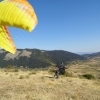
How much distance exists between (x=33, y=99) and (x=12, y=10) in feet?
41.8

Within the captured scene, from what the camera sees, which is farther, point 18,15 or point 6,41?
point 6,41

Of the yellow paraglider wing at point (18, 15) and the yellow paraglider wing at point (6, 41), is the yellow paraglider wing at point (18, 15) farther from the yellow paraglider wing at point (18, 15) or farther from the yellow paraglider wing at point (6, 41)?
the yellow paraglider wing at point (6, 41)

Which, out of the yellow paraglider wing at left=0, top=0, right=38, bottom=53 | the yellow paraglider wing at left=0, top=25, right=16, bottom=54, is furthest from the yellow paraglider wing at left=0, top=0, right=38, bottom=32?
the yellow paraglider wing at left=0, top=25, right=16, bottom=54

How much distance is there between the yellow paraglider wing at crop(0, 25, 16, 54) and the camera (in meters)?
2.83

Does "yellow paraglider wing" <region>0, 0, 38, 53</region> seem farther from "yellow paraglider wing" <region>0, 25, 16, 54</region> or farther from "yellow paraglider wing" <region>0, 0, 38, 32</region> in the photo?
"yellow paraglider wing" <region>0, 25, 16, 54</region>

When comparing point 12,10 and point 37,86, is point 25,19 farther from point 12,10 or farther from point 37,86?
point 37,86

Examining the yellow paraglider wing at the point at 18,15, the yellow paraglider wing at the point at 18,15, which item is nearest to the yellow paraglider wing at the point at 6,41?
the yellow paraglider wing at the point at 18,15

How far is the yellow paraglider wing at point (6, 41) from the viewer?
2830 mm

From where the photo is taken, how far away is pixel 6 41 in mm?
3004

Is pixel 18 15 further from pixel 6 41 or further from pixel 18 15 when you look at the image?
pixel 6 41

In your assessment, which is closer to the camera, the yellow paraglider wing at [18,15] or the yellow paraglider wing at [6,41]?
the yellow paraglider wing at [18,15]

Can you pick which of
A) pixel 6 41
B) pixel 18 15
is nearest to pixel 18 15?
pixel 18 15

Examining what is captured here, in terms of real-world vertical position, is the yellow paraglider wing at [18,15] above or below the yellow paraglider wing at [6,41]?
above

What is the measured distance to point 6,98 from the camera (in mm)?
14578
